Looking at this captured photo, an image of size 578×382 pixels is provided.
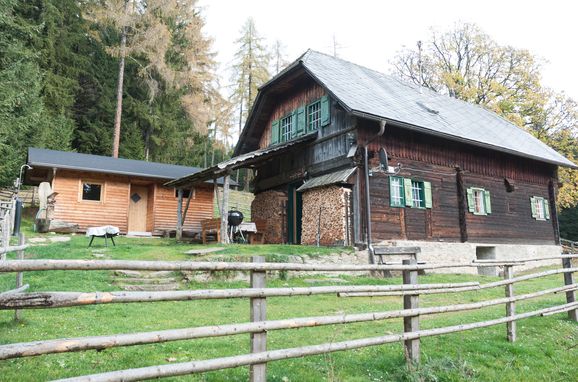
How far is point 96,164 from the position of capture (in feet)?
62.8

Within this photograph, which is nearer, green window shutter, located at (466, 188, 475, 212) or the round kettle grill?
the round kettle grill

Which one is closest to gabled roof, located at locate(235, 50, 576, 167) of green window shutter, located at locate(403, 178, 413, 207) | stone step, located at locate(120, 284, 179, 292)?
green window shutter, located at locate(403, 178, 413, 207)

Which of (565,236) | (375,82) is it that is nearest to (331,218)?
(375,82)

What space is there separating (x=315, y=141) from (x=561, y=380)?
39.0 feet

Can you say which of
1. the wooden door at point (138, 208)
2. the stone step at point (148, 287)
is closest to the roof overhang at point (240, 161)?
the stone step at point (148, 287)

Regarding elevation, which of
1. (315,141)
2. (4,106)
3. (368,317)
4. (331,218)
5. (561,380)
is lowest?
(561,380)

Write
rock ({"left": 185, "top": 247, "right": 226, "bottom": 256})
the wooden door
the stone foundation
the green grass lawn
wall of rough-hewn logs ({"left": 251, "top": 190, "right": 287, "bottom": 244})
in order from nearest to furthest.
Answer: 1. the green grass lawn
2. rock ({"left": 185, "top": 247, "right": 226, "bottom": 256})
3. the stone foundation
4. wall of rough-hewn logs ({"left": 251, "top": 190, "right": 287, "bottom": 244})
5. the wooden door

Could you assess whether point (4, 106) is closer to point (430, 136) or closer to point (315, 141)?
point (315, 141)

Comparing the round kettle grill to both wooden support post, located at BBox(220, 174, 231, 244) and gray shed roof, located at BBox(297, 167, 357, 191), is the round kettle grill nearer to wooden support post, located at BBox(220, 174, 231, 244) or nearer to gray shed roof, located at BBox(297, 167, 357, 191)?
wooden support post, located at BBox(220, 174, 231, 244)

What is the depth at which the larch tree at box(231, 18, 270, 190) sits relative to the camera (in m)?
33.9

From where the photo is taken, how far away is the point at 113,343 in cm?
290

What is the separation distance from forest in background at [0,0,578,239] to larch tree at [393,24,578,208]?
69 millimetres

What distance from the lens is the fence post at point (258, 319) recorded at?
353cm

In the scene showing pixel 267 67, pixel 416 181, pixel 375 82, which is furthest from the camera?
pixel 267 67
